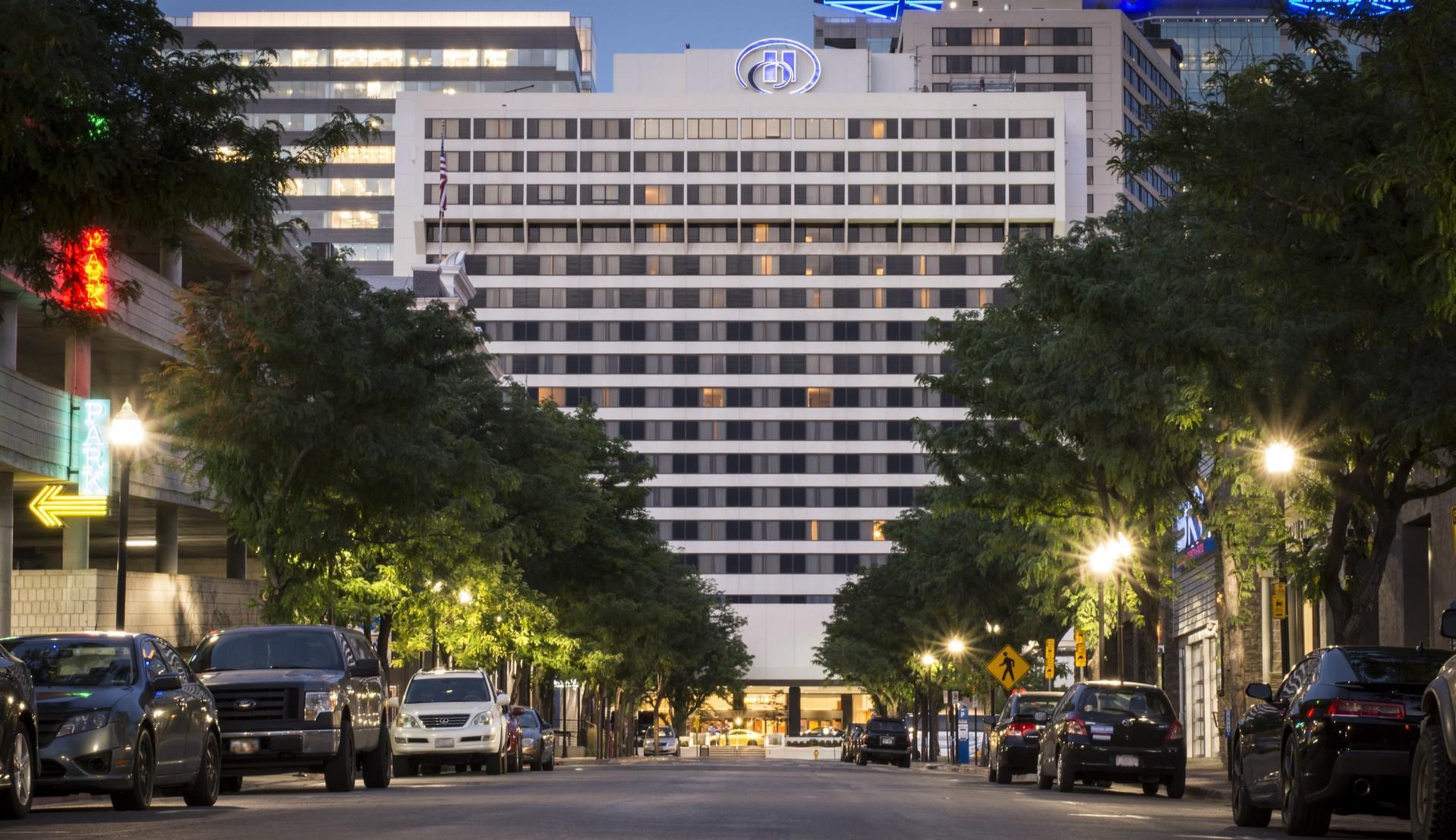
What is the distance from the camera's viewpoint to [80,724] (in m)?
18.2

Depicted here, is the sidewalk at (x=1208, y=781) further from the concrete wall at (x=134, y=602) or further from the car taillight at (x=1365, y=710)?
the concrete wall at (x=134, y=602)

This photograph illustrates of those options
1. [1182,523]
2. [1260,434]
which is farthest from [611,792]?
[1182,523]

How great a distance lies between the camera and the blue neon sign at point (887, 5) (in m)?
144

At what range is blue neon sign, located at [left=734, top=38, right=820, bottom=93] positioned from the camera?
13588 centimetres

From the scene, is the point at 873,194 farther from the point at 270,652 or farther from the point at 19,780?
the point at 19,780

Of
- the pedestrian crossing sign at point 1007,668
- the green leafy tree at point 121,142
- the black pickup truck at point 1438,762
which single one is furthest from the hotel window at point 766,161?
the black pickup truck at point 1438,762

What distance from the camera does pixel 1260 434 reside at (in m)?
25.8

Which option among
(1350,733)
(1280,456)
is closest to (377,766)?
(1280,456)

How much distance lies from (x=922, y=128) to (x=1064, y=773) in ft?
354

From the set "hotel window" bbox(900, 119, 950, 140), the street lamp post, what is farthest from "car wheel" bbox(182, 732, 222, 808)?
"hotel window" bbox(900, 119, 950, 140)

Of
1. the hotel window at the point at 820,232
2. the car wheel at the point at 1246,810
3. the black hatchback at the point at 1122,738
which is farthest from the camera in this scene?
the hotel window at the point at 820,232

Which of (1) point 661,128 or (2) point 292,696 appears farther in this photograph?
(1) point 661,128

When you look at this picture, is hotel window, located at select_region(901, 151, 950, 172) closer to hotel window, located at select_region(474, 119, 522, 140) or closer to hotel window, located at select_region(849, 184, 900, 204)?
hotel window, located at select_region(849, 184, 900, 204)

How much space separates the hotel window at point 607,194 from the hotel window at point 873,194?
15.7m
